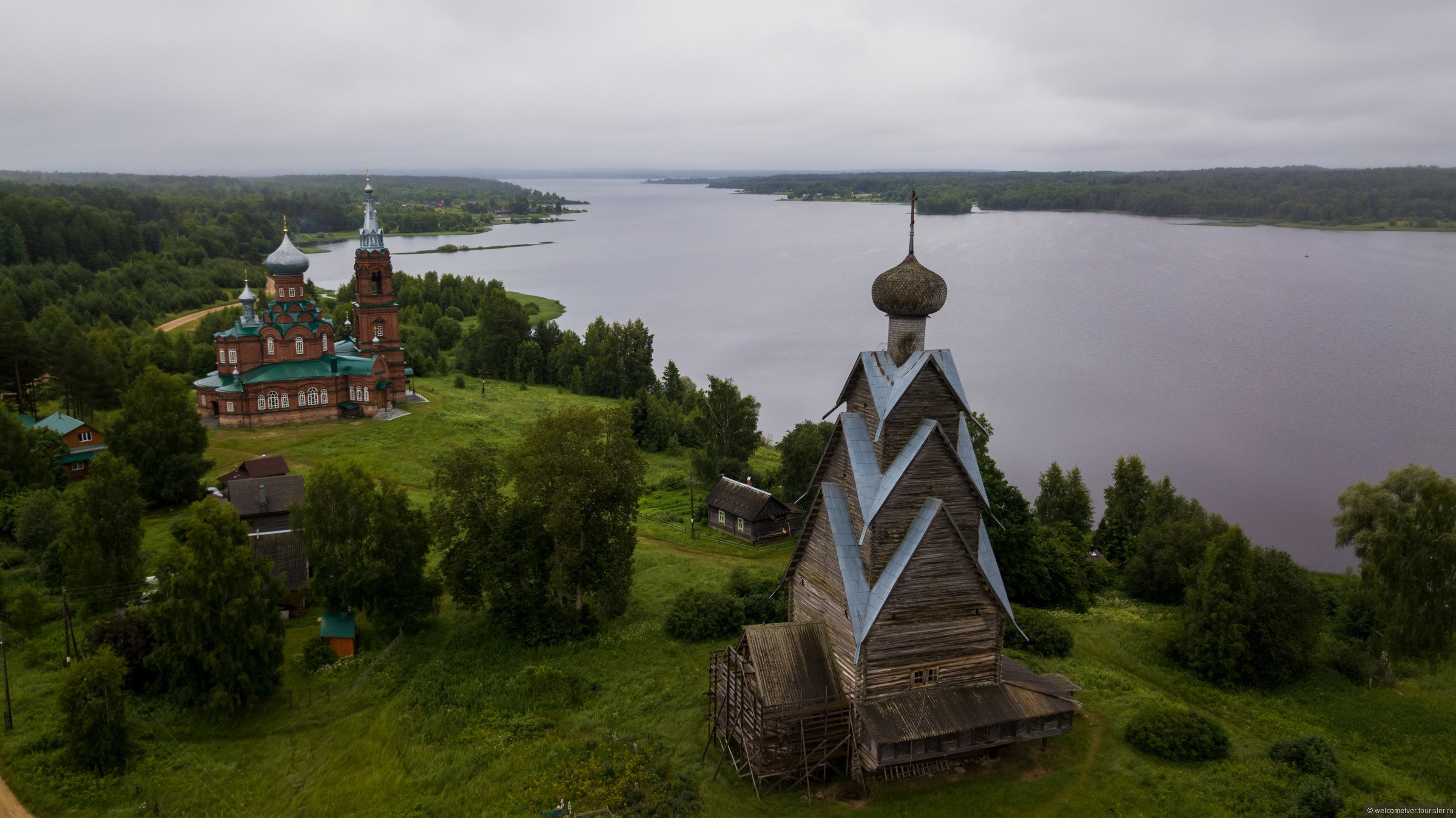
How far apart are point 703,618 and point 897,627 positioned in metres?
7.72

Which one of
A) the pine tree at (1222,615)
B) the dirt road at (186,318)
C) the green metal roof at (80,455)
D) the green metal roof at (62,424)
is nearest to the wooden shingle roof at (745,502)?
the pine tree at (1222,615)

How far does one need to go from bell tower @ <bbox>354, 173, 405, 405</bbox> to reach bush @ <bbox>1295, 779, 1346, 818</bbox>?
41.6 meters

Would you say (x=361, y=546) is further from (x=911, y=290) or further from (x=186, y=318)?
(x=186, y=318)

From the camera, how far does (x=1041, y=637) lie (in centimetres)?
2197

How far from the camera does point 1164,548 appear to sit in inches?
1097

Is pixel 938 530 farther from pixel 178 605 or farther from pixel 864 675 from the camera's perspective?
pixel 178 605

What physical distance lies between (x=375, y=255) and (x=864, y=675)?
39072 mm

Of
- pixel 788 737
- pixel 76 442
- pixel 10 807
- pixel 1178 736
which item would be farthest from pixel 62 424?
pixel 1178 736

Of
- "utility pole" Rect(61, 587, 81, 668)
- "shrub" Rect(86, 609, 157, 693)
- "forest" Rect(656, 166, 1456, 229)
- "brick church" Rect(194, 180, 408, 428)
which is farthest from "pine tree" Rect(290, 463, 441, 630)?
"forest" Rect(656, 166, 1456, 229)

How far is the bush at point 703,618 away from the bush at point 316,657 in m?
8.25

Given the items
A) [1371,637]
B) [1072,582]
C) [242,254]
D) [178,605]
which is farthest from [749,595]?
[242,254]

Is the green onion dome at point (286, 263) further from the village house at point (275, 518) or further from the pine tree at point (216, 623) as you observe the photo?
the pine tree at point (216, 623)

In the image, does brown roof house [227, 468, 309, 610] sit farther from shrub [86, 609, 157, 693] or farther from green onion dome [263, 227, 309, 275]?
green onion dome [263, 227, 309, 275]

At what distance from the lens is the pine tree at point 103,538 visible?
22.4 meters
